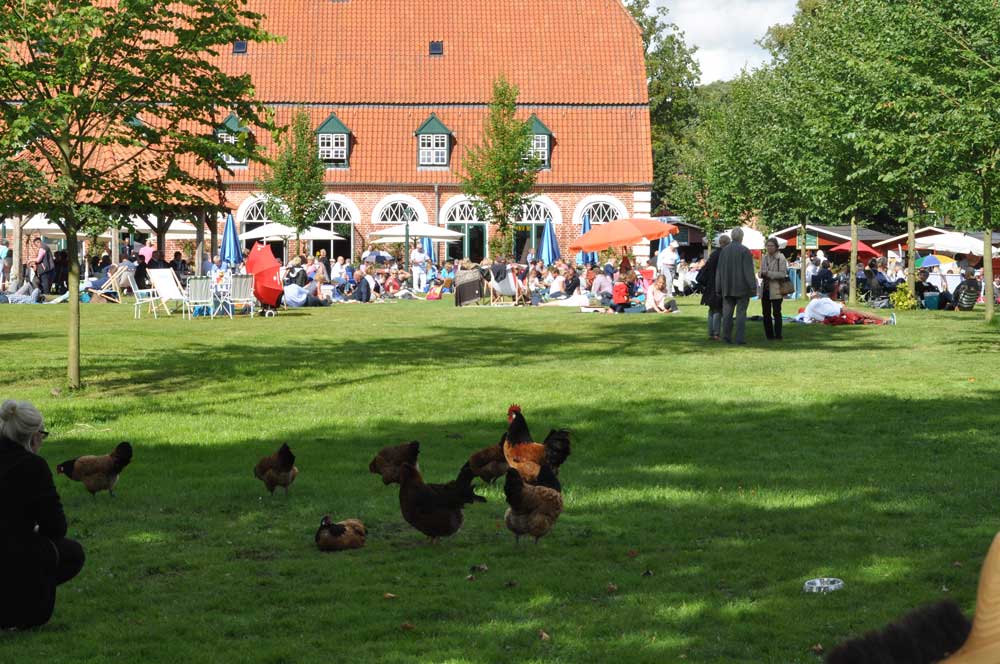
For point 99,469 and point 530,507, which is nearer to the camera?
point 530,507

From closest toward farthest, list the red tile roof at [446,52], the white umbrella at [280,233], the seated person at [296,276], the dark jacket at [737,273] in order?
the dark jacket at [737,273] → the seated person at [296,276] → the white umbrella at [280,233] → the red tile roof at [446,52]

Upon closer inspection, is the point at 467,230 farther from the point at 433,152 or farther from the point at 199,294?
the point at 199,294

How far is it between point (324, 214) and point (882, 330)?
3684 cm

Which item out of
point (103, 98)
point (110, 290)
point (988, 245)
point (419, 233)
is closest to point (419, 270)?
point (419, 233)

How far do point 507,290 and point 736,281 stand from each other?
646 inches

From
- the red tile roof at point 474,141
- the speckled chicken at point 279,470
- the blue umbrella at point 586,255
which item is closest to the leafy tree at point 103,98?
the speckled chicken at point 279,470

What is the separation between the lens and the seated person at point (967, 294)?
105 feet

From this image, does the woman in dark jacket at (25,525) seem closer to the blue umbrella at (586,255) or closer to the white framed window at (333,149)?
the blue umbrella at (586,255)

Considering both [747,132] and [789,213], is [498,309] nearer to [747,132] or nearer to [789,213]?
[789,213]

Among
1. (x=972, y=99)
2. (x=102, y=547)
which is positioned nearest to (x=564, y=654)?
(x=102, y=547)

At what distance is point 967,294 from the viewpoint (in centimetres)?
3206

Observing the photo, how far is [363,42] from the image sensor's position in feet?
200

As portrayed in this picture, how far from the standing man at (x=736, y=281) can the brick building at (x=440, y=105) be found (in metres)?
36.1

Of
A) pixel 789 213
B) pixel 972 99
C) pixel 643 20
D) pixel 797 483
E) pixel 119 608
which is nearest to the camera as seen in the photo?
pixel 119 608
